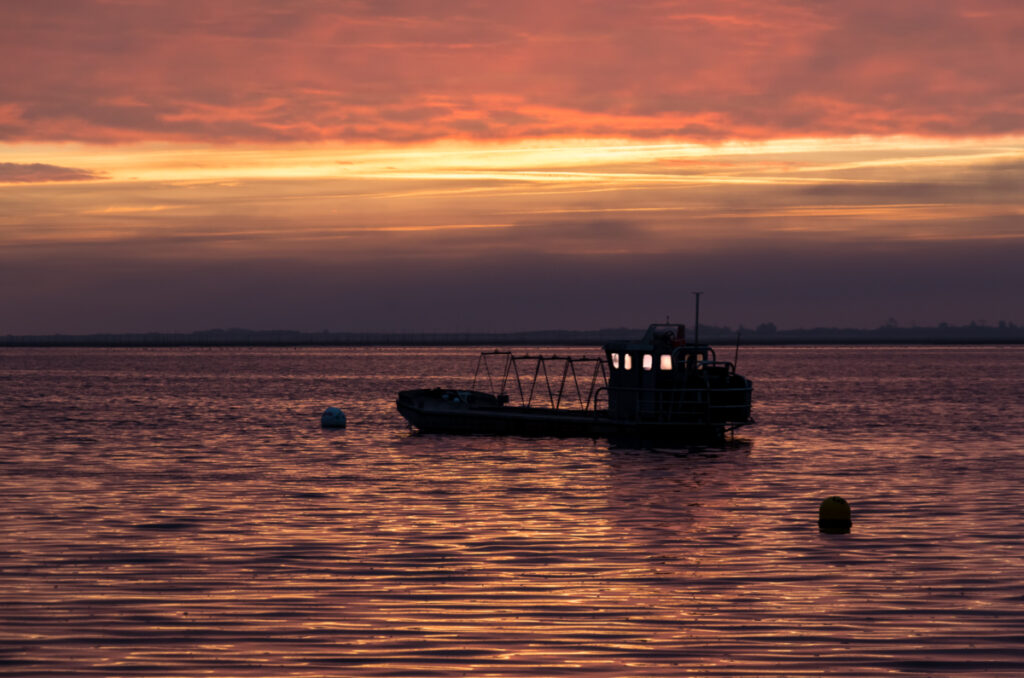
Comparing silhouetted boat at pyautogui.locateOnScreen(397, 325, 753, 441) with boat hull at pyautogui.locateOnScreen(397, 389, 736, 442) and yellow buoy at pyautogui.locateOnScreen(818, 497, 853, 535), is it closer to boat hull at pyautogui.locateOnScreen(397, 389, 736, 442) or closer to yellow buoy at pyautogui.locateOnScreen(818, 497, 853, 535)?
boat hull at pyautogui.locateOnScreen(397, 389, 736, 442)

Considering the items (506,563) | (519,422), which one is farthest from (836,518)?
(519,422)

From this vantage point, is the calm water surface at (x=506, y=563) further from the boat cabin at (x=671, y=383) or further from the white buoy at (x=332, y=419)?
the white buoy at (x=332, y=419)

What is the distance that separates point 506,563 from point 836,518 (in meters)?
9.07

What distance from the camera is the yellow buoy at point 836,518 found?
94.1 feet

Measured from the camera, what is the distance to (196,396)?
11488 cm

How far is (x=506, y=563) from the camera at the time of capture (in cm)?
2419

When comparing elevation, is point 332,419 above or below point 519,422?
below

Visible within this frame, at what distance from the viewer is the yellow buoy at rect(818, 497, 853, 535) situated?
28672 mm

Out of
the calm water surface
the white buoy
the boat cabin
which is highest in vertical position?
the boat cabin

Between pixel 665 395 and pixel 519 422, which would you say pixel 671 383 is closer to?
pixel 665 395

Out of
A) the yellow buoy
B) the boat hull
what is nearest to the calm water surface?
the yellow buoy

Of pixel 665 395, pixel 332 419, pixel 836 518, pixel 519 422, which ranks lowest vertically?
pixel 332 419

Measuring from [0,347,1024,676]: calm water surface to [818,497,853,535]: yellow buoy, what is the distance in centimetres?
64

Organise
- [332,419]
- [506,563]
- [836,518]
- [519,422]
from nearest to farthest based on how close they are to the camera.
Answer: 1. [506,563]
2. [836,518]
3. [519,422]
4. [332,419]
